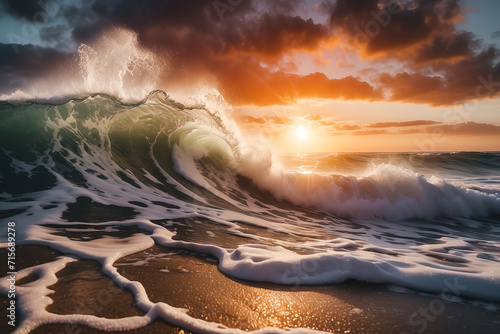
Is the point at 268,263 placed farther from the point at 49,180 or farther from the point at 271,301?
the point at 49,180

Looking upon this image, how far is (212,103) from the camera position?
11914 millimetres

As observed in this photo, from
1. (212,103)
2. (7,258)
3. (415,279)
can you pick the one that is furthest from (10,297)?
(212,103)

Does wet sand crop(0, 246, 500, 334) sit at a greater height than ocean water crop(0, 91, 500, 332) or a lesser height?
lesser

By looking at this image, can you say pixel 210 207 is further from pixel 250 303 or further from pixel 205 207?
pixel 250 303

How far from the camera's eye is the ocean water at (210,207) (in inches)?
122

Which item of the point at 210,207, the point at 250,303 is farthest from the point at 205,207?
the point at 250,303

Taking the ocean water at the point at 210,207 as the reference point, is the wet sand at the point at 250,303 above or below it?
below

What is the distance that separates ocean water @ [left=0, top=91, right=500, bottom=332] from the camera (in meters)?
3.09

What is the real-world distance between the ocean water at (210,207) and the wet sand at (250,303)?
0.11 meters

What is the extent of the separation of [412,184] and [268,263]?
888cm

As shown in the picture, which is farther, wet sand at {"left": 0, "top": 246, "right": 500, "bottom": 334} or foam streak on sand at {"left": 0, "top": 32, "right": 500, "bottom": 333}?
foam streak on sand at {"left": 0, "top": 32, "right": 500, "bottom": 333}

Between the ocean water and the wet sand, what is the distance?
0.37 ft

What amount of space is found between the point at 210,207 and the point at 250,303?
4.67m

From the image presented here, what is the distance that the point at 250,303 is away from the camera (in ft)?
8.05
